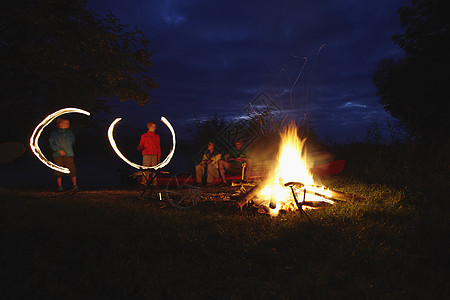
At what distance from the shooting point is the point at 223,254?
3.60 metres

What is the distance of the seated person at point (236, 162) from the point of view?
377 inches

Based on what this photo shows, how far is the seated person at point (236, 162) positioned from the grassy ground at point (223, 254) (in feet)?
14.8

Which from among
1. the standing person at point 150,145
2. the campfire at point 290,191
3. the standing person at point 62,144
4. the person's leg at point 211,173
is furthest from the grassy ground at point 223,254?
the person's leg at point 211,173

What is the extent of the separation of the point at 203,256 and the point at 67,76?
10.3 metres

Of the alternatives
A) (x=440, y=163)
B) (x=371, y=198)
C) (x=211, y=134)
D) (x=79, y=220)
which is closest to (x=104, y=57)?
(x=211, y=134)

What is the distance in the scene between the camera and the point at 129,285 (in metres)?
3.07

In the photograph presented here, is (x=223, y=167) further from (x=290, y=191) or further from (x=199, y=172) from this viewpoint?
(x=290, y=191)

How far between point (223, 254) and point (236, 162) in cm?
648

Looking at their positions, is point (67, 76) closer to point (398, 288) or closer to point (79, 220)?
point (79, 220)

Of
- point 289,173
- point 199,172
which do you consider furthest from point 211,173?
point 289,173

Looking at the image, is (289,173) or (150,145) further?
(150,145)

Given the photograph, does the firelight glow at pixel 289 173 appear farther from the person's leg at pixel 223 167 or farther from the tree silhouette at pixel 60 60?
the tree silhouette at pixel 60 60

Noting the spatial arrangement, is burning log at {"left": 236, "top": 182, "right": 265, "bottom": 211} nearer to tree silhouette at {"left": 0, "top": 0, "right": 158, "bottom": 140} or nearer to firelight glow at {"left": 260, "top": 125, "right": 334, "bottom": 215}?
firelight glow at {"left": 260, "top": 125, "right": 334, "bottom": 215}

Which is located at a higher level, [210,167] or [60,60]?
[60,60]
